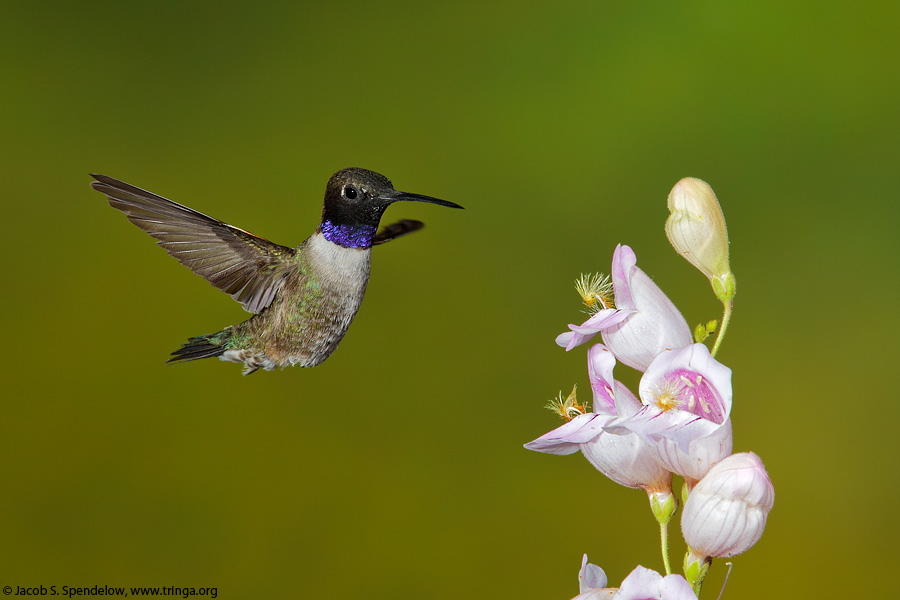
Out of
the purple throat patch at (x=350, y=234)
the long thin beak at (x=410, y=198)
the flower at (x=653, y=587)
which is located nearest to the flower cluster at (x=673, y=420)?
the flower at (x=653, y=587)

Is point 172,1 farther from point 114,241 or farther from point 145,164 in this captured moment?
point 114,241

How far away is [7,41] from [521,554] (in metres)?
1.83

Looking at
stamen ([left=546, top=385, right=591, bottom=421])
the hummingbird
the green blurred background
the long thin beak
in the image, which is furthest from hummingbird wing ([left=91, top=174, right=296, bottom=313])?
the green blurred background

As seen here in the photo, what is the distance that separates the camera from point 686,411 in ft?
1.84

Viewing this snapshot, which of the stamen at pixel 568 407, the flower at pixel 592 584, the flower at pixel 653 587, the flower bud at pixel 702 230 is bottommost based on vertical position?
the flower at pixel 592 584

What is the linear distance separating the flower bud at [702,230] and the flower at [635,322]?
0.21 ft

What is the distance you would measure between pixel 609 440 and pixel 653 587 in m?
0.12

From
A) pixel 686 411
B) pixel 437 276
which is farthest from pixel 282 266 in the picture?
pixel 437 276

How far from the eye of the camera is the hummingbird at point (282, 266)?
34.9 inches

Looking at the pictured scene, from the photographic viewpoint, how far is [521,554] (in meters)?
2.00

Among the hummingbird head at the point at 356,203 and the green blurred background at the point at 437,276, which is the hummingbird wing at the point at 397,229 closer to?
the hummingbird head at the point at 356,203

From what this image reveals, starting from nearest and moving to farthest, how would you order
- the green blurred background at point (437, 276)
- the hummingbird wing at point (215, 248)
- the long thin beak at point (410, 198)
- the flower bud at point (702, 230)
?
the flower bud at point (702, 230), the long thin beak at point (410, 198), the hummingbird wing at point (215, 248), the green blurred background at point (437, 276)

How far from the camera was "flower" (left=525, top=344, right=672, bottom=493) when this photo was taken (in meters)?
0.61

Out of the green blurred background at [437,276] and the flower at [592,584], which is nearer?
the flower at [592,584]
